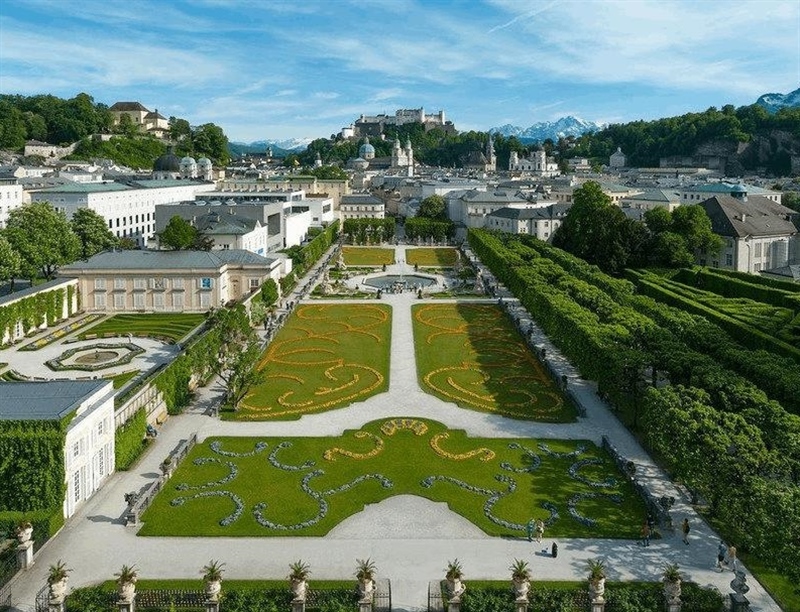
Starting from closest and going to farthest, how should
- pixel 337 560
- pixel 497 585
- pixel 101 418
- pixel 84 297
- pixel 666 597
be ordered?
pixel 666 597, pixel 497 585, pixel 337 560, pixel 101 418, pixel 84 297

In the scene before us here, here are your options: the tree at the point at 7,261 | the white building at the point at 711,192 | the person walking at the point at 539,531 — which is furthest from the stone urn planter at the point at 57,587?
the white building at the point at 711,192

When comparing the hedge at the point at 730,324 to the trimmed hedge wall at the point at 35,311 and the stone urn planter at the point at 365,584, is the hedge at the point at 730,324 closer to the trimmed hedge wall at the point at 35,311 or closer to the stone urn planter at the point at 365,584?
the stone urn planter at the point at 365,584

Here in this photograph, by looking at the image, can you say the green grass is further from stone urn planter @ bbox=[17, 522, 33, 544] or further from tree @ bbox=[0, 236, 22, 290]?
tree @ bbox=[0, 236, 22, 290]

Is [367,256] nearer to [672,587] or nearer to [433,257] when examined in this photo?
[433,257]

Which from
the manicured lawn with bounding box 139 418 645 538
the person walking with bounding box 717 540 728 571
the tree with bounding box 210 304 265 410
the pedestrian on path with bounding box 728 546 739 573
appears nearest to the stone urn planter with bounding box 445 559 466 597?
the manicured lawn with bounding box 139 418 645 538

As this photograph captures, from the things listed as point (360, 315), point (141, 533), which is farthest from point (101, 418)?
point (360, 315)

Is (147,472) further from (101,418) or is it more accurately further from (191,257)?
(191,257)
